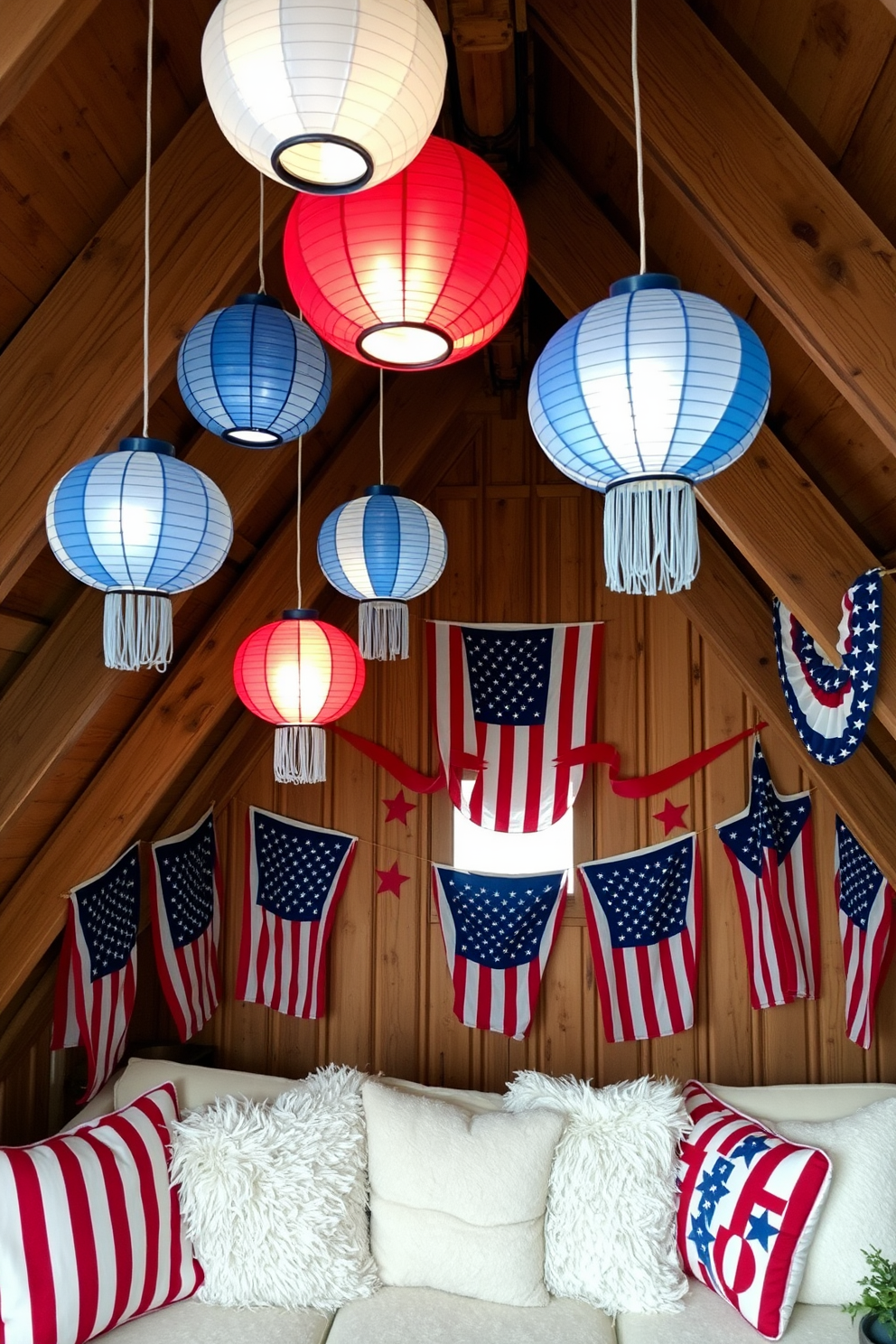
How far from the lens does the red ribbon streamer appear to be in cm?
332

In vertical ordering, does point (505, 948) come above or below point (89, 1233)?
above

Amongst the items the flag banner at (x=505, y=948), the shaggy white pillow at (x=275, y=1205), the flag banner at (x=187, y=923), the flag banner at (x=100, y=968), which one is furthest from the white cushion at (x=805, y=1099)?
the flag banner at (x=100, y=968)

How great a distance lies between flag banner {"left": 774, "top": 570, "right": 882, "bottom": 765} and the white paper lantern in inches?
50.8

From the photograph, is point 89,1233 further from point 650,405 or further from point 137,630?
point 650,405

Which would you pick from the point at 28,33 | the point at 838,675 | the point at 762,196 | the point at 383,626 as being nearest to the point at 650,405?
the point at 762,196

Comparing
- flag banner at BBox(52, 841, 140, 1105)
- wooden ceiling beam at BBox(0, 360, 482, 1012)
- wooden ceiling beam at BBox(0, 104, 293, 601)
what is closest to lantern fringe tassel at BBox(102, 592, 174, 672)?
wooden ceiling beam at BBox(0, 104, 293, 601)

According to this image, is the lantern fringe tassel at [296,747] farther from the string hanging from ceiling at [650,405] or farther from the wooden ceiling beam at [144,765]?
the string hanging from ceiling at [650,405]

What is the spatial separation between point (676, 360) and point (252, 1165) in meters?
2.27

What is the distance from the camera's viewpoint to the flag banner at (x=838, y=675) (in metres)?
1.92

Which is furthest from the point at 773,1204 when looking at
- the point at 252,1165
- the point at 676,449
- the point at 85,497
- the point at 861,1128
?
the point at 85,497

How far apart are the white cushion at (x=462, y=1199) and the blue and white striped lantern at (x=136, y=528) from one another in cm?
171

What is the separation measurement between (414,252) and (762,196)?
69 cm

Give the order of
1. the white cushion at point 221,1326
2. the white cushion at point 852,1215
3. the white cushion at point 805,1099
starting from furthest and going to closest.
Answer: the white cushion at point 805,1099 < the white cushion at point 852,1215 < the white cushion at point 221,1326

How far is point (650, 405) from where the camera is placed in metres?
1.10
